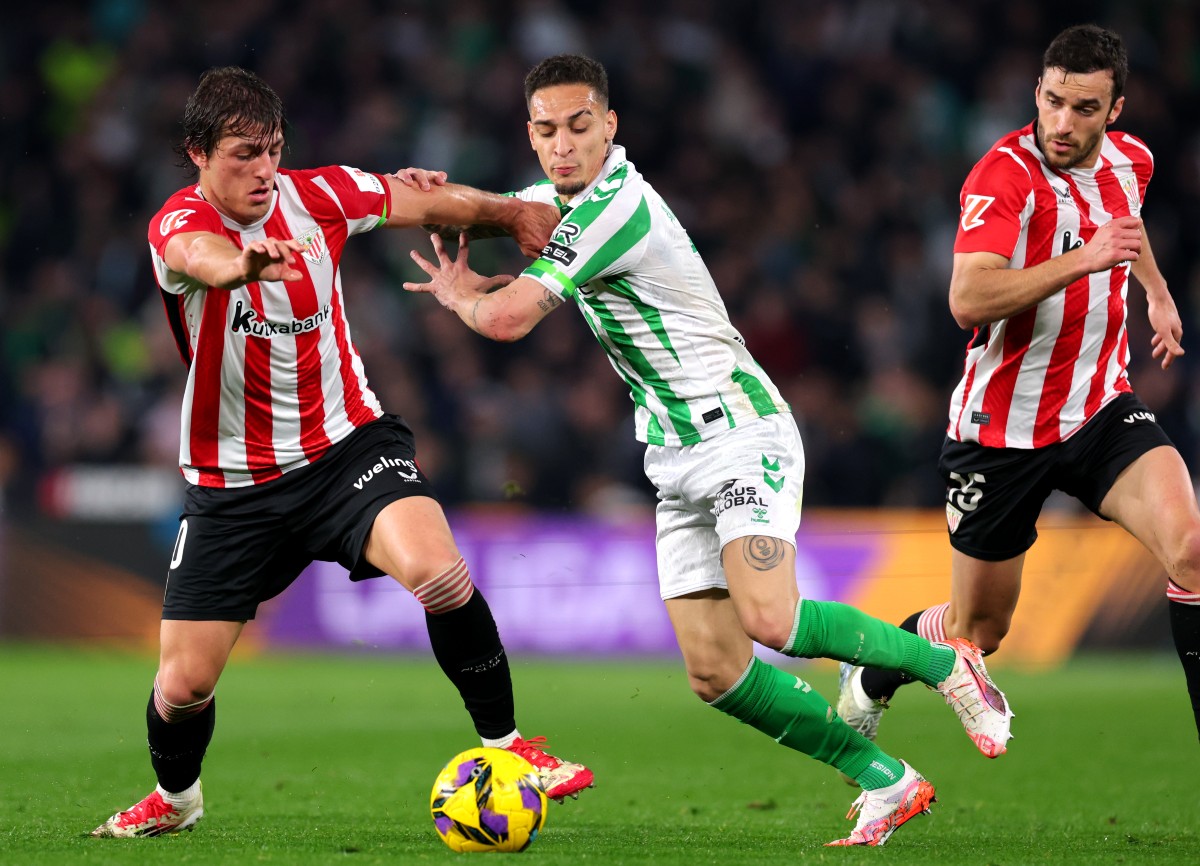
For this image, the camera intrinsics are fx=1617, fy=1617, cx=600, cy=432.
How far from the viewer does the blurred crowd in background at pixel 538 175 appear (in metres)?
13.3

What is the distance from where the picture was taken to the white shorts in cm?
536

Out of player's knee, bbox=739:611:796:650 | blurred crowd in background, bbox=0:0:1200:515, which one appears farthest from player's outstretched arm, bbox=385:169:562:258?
blurred crowd in background, bbox=0:0:1200:515

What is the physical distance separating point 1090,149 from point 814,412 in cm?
743

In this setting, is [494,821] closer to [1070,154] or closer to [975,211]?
[975,211]

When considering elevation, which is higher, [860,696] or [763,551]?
[763,551]

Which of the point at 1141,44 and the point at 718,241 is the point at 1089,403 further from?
the point at 1141,44

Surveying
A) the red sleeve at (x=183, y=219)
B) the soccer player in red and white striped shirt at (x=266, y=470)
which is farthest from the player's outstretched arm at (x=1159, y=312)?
the red sleeve at (x=183, y=219)

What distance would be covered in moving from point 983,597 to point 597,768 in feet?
7.77

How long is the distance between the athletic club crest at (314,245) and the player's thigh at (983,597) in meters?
2.67

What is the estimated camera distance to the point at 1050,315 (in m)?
6.02

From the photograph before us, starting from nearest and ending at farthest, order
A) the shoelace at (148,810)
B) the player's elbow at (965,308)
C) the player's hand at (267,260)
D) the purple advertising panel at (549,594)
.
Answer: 1. the player's hand at (267,260)
2. the shoelace at (148,810)
3. the player's elbow at (965,308)
4. the purple advertising panel at (549,594)

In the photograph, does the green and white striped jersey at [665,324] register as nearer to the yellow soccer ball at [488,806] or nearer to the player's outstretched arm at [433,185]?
the player's outstretched arm at [433,185]

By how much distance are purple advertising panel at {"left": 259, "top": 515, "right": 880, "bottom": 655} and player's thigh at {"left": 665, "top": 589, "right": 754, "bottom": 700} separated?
22.2ft

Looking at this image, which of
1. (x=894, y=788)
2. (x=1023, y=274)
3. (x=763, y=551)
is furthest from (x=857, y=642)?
(x=1023, y=274)
